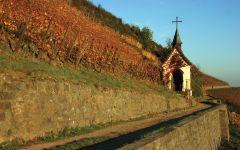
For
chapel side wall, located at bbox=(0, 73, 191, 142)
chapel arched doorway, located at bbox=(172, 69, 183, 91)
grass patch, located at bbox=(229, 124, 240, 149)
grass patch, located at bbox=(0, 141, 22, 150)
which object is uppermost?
chapel arched doorway, located at bbox=(172, 69, 183, 91)

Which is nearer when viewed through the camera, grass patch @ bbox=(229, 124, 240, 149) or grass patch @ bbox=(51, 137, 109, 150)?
grass patch @ bbox=(51, 137, 109, 150)

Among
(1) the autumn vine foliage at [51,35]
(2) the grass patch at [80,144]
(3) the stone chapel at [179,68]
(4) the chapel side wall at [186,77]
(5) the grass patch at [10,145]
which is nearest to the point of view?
(5) the grass patch at [10,145]

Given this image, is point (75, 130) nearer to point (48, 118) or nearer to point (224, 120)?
point (48, 118)

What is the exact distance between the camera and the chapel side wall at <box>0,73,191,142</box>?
12039 millimetres

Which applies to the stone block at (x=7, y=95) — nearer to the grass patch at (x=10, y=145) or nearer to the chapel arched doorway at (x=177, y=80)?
the grass patch at (x=10, y=145)

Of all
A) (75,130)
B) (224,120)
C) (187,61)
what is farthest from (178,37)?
(75,130)

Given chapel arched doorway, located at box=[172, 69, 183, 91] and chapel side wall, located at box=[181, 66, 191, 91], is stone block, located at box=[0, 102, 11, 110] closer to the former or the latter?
chapel arched doorway, located at box=[172, 69, 183, 91]

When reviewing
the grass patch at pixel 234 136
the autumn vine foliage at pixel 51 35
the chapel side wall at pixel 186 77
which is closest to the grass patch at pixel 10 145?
the autumn vine foliage at pixel 51 35

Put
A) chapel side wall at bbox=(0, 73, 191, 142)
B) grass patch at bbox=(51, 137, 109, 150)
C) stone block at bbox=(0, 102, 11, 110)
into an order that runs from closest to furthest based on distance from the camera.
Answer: grass patch at bbox=(51, 137, 109, 150) < stone block at bbox=(0, 102, 11, 110) < chapel side wall at bbox=(0, 73, 191, 142)

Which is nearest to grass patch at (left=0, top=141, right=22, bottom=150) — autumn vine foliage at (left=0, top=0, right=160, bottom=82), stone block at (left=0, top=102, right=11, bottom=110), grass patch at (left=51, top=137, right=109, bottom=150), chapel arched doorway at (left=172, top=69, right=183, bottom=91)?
stone block at (left=0, top=102, right=11, bottom=110)

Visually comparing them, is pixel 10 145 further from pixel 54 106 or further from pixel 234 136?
pixel 234 136

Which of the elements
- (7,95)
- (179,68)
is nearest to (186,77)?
(179,68)

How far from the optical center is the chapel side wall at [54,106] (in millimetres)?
12039

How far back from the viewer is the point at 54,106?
14289mm
